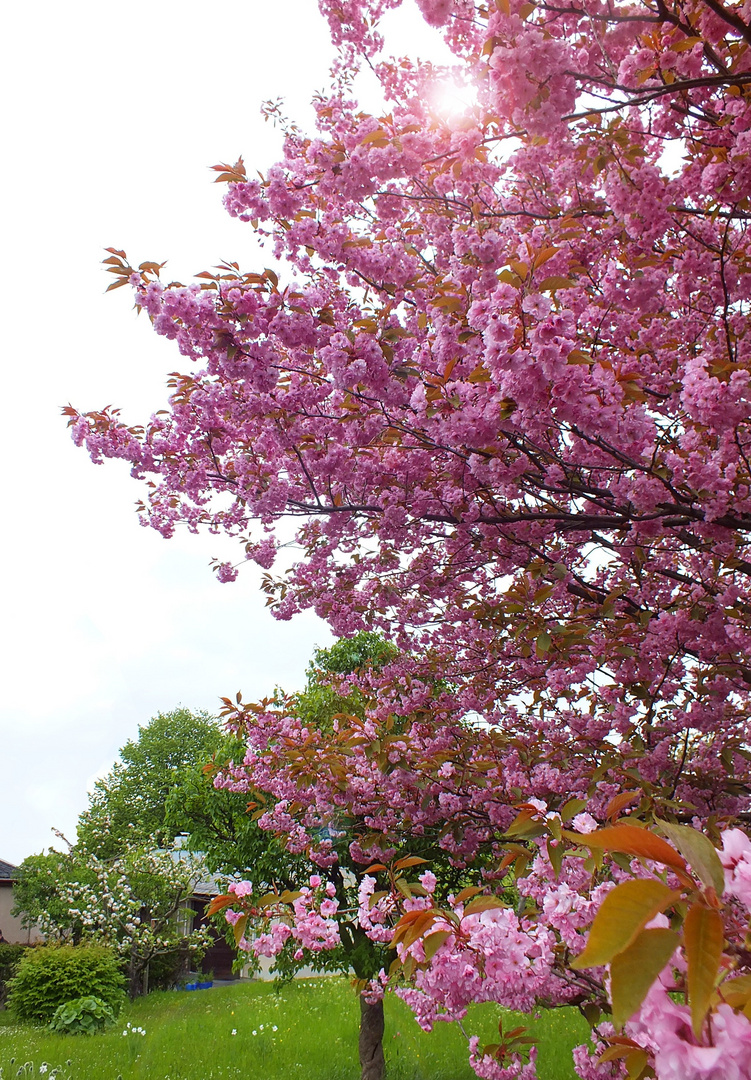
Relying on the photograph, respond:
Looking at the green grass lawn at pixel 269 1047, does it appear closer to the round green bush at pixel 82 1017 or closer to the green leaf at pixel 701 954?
the round green bush at pixel 82 1017

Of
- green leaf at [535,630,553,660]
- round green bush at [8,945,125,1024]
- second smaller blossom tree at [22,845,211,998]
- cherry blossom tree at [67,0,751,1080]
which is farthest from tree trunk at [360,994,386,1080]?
second smaller blossom tree at [22,845,211,998]

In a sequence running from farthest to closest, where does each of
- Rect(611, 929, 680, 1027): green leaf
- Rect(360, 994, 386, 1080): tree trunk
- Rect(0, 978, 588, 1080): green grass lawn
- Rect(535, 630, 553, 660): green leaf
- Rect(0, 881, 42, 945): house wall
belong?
1. Rect(0, 881, 42, 945): house wall
2. Rect(360, 994, 386, 1080): tree trunk
3. Rect(0, 978, 588, 1080): green grass lawn
4. Rect(535, 630, 553, 660): green leaf
5. Rect(611, 929, 680, 1027): green leaf

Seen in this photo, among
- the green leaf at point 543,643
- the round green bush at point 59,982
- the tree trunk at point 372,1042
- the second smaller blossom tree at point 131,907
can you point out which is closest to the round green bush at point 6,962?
→ the second smaller blossom tree at point 131,907

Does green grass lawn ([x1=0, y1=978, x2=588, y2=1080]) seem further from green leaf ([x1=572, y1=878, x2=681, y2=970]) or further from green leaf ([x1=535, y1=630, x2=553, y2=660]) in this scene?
green leaf ([x1=572, y1=878, x2=681, y2=970])

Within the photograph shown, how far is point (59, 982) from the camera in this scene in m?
12.2

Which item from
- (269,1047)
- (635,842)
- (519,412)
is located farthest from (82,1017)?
(635,842)

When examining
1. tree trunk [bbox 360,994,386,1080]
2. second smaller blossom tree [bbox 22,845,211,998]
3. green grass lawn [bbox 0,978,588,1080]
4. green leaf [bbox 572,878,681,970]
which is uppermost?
green leaf [bbox 572,878,681,970]

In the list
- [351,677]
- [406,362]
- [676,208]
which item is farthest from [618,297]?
[351,677]

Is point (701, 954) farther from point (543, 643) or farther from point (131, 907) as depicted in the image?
point (131, 907)

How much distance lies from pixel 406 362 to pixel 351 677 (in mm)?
3917

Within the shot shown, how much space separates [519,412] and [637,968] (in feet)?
6.61

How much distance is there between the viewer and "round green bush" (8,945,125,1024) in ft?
39.4

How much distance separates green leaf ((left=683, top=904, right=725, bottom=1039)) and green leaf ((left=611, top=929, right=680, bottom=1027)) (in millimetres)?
38

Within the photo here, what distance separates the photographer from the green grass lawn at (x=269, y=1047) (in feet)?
23.6
